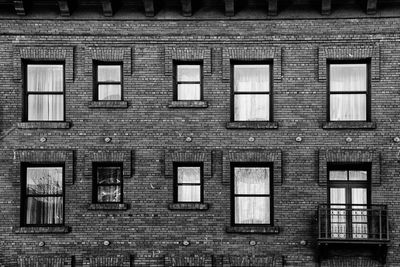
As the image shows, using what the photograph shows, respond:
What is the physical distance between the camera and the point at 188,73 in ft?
48.9

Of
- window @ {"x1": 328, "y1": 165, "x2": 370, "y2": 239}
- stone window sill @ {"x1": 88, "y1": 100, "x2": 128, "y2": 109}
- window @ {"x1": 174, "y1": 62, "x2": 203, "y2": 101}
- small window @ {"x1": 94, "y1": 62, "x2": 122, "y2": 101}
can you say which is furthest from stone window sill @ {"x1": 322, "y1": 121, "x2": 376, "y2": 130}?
small window @ {"x1": 94, "y1": 62, "x2": 122, "y2": 101}

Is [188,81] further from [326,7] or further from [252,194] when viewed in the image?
[326,7]

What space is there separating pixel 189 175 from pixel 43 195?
3.99 metres

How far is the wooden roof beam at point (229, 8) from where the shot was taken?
14.4m

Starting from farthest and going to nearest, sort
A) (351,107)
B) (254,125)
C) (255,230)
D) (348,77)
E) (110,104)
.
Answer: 1. (348,77)
2. (351,107)
3. (110,104)
4. (254,125)
5. (255,230)

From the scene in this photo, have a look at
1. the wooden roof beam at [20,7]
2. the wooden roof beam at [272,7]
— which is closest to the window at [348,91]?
the wooden roof beam at [272,7]

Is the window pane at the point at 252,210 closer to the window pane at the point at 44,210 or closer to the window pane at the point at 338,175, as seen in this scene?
the window pane at the point at 338,175

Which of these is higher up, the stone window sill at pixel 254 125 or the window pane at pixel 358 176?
the stone window sill at pixel 254 125

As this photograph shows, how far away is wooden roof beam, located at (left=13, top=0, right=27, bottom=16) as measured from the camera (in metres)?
14.4

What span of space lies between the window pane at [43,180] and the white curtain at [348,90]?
25.0ft

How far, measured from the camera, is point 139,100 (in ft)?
48.0

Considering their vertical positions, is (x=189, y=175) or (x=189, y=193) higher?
(x=189, y=175)

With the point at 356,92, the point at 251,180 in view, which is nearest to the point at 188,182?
the point at 251,180

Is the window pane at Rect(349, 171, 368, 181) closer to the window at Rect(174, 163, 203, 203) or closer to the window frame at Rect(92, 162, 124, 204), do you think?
the window at Rect(174, 163, 203, 203)
